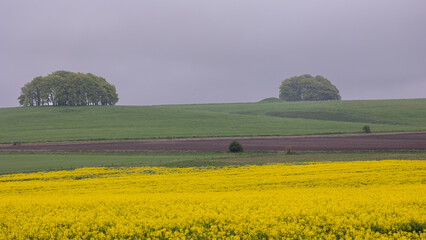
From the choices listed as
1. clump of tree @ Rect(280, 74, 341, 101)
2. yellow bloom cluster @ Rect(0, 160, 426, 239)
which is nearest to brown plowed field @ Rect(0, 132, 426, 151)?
yellow bloom cluster @ Rect(0, 160, 426, 239)

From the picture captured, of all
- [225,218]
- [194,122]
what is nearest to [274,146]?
[225,218]

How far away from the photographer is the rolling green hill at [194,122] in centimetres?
6419

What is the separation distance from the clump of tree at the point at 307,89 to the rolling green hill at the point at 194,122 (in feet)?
126

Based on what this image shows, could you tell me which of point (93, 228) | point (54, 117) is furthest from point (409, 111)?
point (93, 228)

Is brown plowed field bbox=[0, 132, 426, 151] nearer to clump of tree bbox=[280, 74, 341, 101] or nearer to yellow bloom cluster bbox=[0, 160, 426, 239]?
yellow bloom cluster bbox=[0, 160, 426, 239]

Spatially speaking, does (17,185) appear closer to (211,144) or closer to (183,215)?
(183,215)

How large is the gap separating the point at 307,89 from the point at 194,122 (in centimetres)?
8057

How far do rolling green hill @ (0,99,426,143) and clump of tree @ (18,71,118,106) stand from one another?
25.0ft

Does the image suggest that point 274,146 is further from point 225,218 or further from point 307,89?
point 307,89

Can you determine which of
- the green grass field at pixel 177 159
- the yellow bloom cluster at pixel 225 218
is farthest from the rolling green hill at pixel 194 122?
the yellow bloom cluster at pixel 225 218

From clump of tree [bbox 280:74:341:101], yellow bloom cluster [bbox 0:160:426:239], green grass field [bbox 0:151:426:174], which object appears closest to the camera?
yellow bloom cluster [bbox 0:160:426:239]

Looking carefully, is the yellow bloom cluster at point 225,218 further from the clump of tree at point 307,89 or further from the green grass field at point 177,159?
the clump of tree at point 307,89

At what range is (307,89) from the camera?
15088cm

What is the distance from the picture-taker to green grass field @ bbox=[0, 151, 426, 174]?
33.7m
